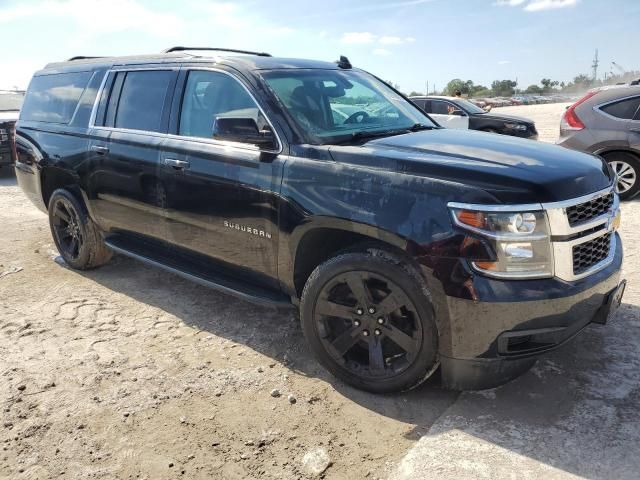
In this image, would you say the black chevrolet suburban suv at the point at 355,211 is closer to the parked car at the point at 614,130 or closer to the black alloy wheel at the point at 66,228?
the black alloy wheel at the point at 66,228

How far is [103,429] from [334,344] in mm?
1279

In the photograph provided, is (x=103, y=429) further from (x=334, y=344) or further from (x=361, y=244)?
(x=361, y=244)

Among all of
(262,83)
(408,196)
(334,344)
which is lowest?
(334,344)

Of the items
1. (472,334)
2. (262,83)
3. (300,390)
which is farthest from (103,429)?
(262,83)

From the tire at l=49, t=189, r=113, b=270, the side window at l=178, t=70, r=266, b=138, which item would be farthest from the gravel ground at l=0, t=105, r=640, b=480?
the side window at l=178, t=70, r=266, b=138

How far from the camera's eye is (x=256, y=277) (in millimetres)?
3568

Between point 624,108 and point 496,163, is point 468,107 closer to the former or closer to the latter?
point 624,108

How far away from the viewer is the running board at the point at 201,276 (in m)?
3.44

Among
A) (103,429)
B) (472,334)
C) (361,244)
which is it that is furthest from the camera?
(361,244)

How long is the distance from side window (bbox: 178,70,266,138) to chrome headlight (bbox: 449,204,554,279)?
157cm

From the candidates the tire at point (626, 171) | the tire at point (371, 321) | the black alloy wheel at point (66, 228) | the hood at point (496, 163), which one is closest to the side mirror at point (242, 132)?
the hood at point (496, 163)

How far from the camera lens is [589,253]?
9.17 feet

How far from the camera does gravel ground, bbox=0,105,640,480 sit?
2518 mm

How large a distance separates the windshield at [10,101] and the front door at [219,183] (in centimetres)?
1084
